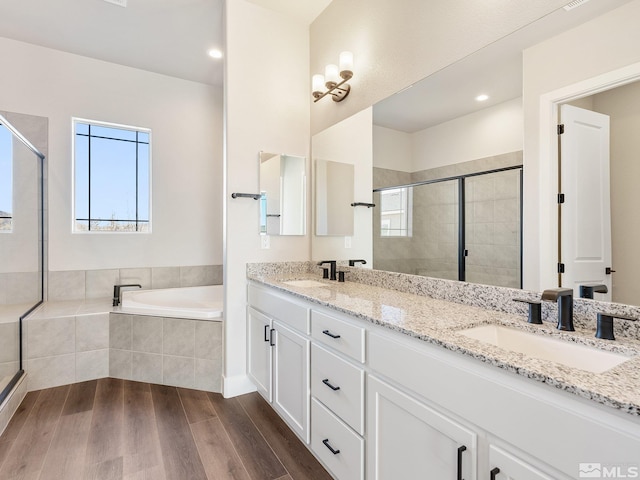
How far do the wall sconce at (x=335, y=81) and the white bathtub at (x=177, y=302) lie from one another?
184cm

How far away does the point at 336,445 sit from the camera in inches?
57.3

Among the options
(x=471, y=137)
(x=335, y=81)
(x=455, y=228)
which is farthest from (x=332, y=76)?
(x=455, y=228)

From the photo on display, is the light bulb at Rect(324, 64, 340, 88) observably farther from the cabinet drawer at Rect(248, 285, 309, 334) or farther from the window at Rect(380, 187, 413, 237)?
the cabinet drawer at Rect(248, 285, 309, 334)

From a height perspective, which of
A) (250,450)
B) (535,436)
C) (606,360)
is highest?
(606,360)

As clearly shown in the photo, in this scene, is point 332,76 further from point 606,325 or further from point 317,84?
point 606,325

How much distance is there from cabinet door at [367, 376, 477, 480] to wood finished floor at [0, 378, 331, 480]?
0.60 m

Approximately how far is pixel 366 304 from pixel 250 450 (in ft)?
3.57

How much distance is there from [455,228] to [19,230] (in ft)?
11.1

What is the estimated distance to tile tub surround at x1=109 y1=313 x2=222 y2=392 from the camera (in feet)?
8.15

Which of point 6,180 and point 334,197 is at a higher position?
point 6,180

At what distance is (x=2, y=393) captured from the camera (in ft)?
6.87

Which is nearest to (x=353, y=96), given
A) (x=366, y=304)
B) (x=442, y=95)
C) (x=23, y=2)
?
(x=442, y=95)

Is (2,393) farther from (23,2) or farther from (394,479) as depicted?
(23,2)

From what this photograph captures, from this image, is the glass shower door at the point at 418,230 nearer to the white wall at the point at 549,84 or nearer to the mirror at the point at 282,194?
the white wall at the point at 549,84
